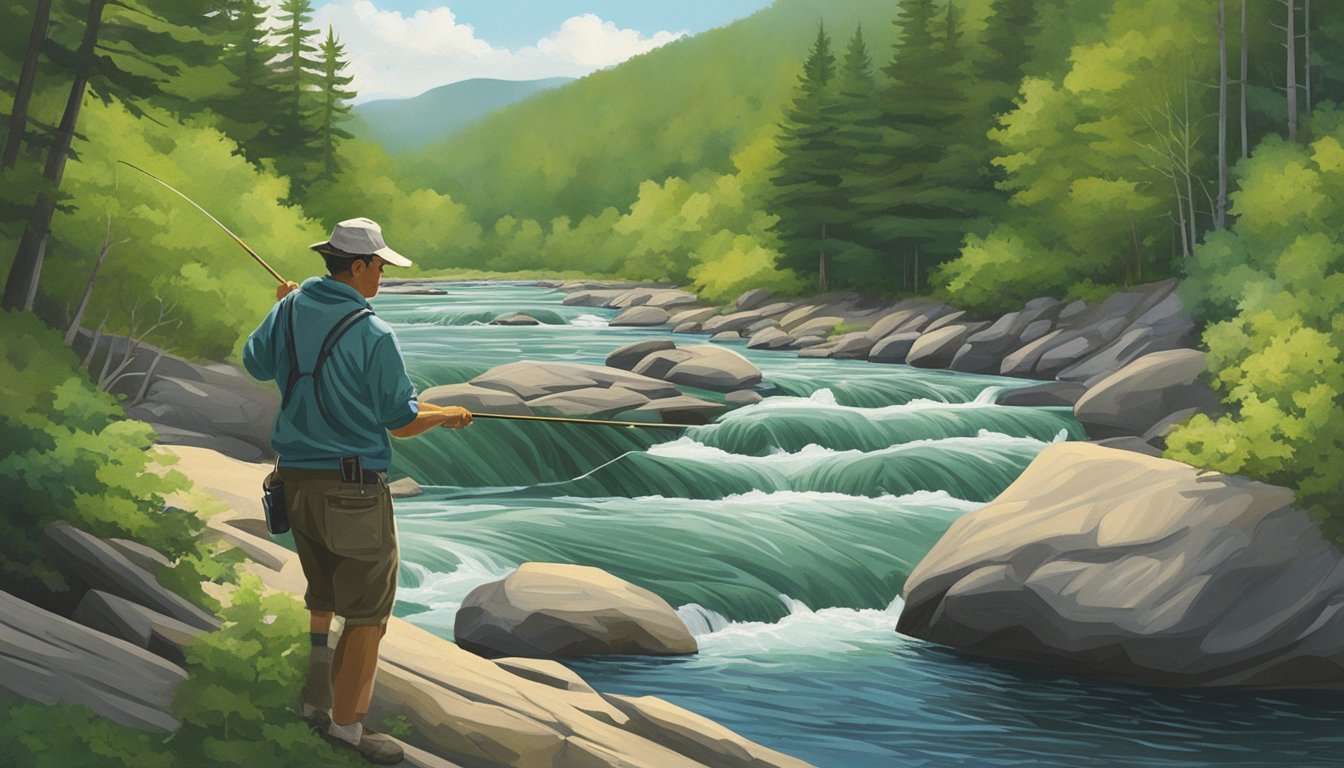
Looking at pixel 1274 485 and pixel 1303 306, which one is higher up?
pixel 1303 306

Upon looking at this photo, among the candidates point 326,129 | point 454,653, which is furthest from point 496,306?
point 454,653

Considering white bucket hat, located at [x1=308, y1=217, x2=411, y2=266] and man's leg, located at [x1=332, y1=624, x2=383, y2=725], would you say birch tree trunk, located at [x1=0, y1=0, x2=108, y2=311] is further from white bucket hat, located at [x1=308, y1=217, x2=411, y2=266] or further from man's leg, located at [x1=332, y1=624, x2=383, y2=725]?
man's leg, located at [x1=332, y1=624, x2=383, y2=725]

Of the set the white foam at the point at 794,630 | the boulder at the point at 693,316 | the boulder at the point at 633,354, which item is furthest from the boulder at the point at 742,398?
the boulder at the point at 693,316

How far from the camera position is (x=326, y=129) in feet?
152

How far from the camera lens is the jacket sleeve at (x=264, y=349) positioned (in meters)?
5.44

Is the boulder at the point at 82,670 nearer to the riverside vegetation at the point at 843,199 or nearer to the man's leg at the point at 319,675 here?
the riverside vegetation at the point at 843,199

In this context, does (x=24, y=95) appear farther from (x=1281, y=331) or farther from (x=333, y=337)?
(x=1281, y=331)

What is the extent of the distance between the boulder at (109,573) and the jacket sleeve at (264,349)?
2.07 m

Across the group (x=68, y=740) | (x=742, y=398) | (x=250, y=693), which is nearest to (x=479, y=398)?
(x=742, y=398)

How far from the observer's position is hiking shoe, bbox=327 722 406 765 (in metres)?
5.75

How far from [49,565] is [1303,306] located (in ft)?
50.2

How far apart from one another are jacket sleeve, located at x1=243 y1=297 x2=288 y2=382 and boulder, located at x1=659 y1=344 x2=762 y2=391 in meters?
21.7

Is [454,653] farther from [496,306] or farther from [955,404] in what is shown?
[496,306]

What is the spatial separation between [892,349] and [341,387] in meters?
31.8
